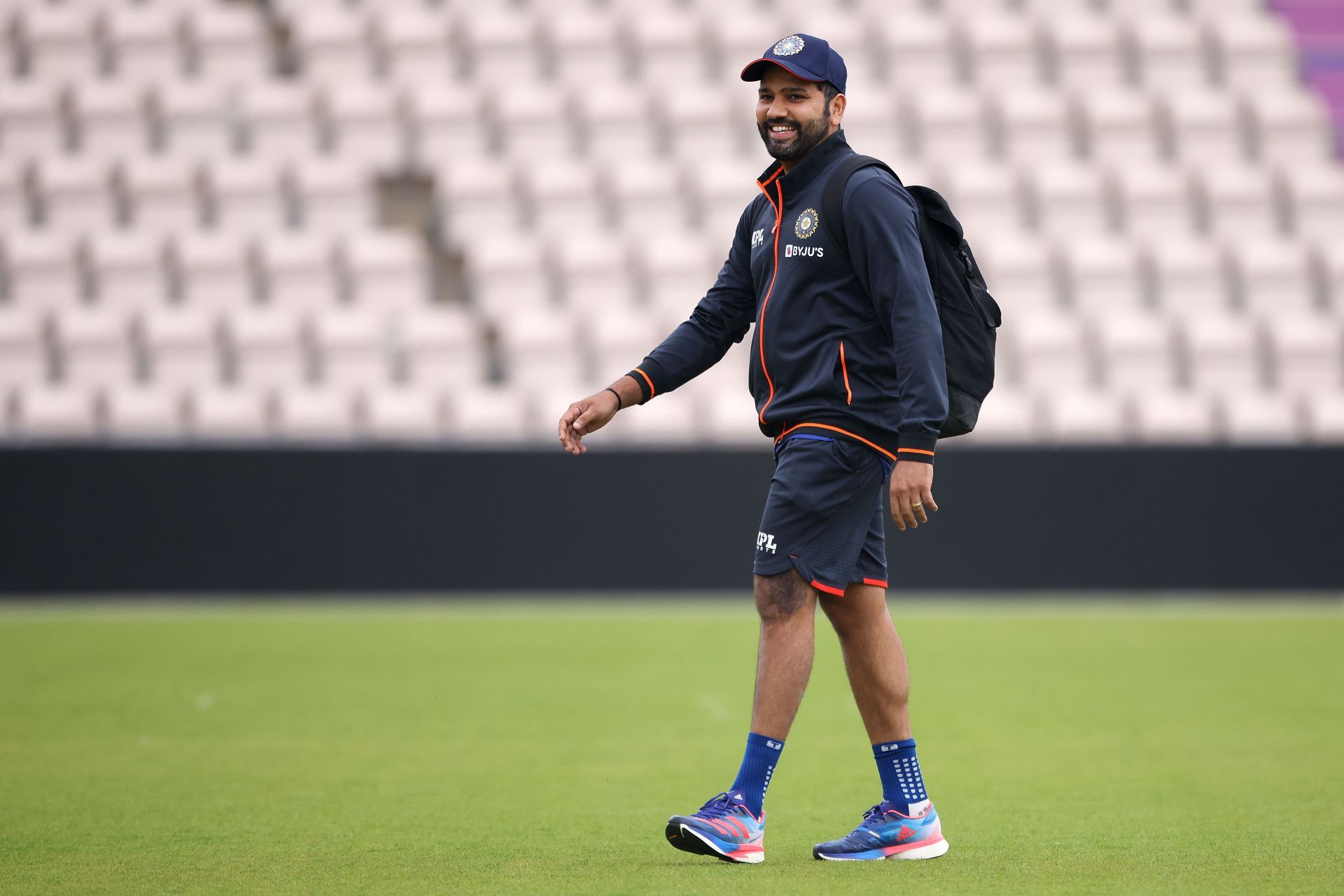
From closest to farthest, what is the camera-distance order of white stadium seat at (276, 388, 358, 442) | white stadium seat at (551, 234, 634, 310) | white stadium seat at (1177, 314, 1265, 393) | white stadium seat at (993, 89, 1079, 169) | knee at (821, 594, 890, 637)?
knee at (821, 594, 890, 637)
white stadium seat at (276, 388, 358, 442)
white stadium seat at (1177, 314, 1265, 393)
white stadium seat at (551, 234, 634, 310)
white stadium seat at (993, 89, 1079, 169)

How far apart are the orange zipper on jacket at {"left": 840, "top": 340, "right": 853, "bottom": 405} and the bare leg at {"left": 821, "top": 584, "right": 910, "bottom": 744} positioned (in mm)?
433

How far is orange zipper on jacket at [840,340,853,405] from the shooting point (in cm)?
356

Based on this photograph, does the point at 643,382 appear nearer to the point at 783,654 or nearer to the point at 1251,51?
the point at 783,654

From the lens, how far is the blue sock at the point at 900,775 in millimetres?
3627

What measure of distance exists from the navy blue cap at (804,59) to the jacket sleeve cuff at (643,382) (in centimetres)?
78

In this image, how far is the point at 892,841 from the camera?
11.8 feet

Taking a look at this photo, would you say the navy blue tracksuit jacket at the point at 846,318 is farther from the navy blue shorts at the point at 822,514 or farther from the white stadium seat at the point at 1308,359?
the white stadium seat at the point at 1308,359

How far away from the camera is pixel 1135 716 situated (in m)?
5.73

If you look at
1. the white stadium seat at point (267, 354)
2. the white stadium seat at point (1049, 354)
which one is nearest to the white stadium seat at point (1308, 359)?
the white stadium seat at point (1049, 354)

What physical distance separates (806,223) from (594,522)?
597 cm

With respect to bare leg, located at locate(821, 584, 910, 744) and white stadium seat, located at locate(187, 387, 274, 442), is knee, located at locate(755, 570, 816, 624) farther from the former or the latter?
white stadium seat, located at locate(187, 387, 274, 442)

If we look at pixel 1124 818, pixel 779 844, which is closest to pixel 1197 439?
pixel 1124 818

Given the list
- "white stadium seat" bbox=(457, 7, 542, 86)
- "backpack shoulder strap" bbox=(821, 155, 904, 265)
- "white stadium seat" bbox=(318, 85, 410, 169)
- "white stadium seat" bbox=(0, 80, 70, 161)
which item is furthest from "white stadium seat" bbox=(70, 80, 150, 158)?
"backpack shoulder strap" bbox=(821, 155, 904, 265)

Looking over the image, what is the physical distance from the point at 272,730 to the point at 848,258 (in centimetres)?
296
